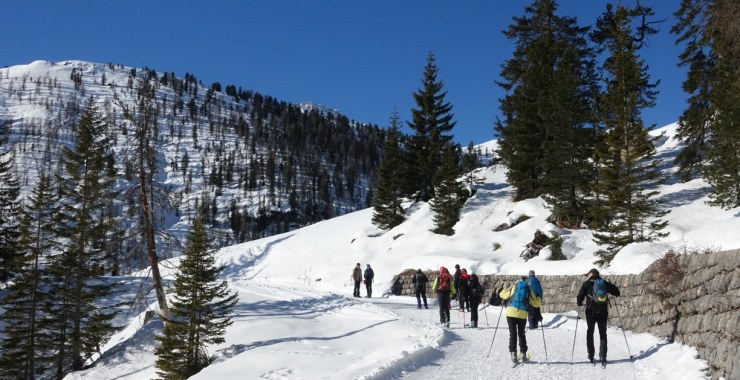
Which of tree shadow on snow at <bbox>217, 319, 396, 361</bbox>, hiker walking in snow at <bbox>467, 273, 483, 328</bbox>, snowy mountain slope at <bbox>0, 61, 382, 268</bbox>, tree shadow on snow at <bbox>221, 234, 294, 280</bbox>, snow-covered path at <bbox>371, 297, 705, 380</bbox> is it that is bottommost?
tree shadow on snow at <bbox>217, 319, 396, 361</bbox>

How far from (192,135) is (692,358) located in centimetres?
19685

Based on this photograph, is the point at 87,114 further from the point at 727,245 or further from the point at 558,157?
the point at 727,245

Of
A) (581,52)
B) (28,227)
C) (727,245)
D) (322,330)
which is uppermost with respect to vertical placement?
(581,52)

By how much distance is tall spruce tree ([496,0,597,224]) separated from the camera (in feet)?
82.7

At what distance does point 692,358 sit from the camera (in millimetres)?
8125

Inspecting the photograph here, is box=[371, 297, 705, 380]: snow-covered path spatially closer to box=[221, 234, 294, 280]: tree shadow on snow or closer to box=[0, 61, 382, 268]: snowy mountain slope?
box=[221, 234, 294, 280]: tree shadow on snow

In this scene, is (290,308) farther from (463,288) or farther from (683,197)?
(683,197)

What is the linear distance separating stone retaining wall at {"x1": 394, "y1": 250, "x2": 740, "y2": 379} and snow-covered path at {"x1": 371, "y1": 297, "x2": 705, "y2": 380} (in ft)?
1.14

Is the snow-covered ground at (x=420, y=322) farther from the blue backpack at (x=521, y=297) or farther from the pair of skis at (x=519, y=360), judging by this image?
the blue backpack at (x=521, y=297)

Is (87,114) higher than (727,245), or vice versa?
Answer: (87,114)

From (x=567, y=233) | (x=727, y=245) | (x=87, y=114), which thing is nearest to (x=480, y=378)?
(x=727, y=245)

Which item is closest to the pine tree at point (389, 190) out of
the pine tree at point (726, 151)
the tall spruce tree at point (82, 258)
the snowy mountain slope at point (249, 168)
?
the tall spruce tree at point (82, 258)

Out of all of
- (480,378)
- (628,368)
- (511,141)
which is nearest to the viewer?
(480,378)

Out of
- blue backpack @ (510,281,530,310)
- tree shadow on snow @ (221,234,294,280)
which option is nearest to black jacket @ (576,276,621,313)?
blue backpack @ (510,281,530,310)
